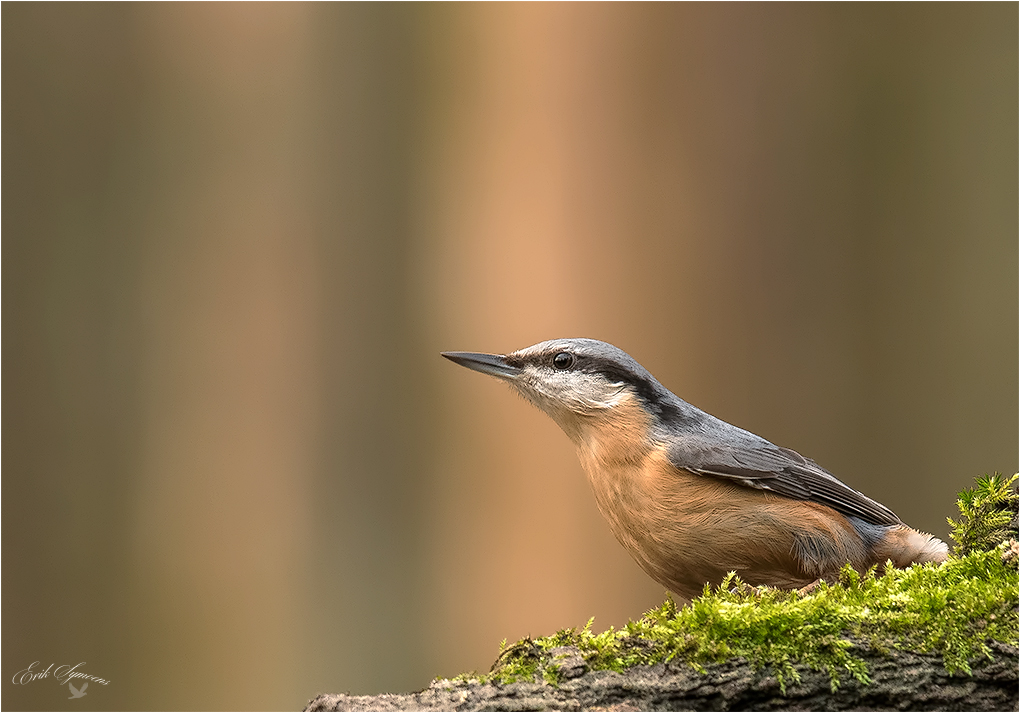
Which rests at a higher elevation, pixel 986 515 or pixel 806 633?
pixel 986 515

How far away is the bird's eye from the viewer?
3.44 meters

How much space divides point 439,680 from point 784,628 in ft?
2.61

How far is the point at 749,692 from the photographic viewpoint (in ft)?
6.48

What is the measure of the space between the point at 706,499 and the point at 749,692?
1.02 meters

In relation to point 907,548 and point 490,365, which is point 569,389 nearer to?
point 490,365

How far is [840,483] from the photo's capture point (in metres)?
3.12

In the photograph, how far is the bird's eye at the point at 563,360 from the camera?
135 inches

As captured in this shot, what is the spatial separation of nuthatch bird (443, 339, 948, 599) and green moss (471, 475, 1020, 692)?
0.65 meters

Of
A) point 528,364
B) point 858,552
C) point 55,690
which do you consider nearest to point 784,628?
point 858,552

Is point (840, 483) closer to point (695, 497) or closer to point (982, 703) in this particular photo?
point (695, 497)

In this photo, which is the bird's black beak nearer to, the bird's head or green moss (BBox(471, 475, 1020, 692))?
the bird's head

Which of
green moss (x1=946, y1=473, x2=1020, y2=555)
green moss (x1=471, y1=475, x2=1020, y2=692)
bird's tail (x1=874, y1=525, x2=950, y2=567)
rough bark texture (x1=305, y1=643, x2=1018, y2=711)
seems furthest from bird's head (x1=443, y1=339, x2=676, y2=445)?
rough bark texture (x1=305, y1=643, x2=1018, y2=711)

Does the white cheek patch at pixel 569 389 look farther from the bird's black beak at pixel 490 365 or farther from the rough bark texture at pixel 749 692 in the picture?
the rough bark texture at pixel 749 692

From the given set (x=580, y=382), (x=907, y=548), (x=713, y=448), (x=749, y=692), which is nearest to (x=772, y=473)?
(x=713, y=448)
